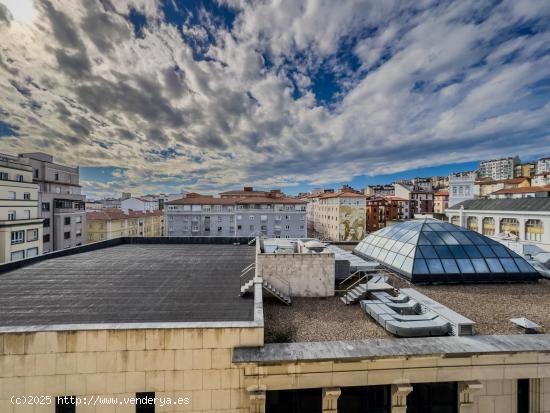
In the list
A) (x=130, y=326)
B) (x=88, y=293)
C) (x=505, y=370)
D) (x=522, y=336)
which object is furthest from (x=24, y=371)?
(x=522, y=336)

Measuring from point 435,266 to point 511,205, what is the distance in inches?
1630

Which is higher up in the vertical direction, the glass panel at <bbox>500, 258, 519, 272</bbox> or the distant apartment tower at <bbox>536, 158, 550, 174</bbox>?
the distant apartment tower at <bbox>536, 158, 550, 174</bbox>

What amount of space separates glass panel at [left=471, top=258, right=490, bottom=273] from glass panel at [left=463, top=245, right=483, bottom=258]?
1.15 feet

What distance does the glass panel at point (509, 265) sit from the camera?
1806 cm

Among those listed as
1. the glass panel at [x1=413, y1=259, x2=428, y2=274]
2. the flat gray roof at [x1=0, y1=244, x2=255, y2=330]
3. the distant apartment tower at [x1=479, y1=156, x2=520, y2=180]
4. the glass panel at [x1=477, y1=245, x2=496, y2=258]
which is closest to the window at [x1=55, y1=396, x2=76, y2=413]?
the flat gray roof at [x1=0, y1=244, x2=255, y2=330]

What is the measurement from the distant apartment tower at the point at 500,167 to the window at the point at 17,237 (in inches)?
8540

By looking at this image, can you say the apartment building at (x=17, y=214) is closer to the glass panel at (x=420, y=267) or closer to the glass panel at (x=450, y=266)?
the glass panel at (x=420, y=267)

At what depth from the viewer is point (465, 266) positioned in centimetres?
1809

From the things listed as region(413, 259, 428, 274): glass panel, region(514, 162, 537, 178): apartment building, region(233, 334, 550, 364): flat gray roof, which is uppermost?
region(514, 162, 537, 178): apartment building

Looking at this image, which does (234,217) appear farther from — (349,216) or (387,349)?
(387,349)

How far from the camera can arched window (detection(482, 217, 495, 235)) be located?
47.9m

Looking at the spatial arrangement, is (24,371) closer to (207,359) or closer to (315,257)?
(207,359)

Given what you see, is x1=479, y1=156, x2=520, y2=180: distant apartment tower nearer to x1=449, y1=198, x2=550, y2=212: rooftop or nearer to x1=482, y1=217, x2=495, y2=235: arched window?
x1=449, y1=198, x2=550, y2=212: rooftop

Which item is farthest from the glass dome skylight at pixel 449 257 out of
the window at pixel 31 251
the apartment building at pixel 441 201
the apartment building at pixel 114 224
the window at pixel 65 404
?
the apartment building at pixel 441 201
